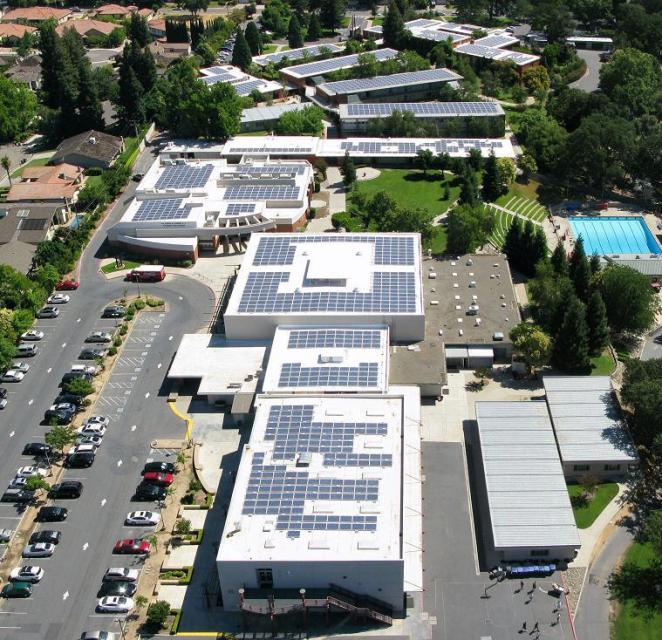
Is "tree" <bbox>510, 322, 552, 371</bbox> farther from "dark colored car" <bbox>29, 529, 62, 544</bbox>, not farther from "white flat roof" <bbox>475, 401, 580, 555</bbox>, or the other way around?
"dark colored car" <bbox>29, 529, 62, 544</bbox>

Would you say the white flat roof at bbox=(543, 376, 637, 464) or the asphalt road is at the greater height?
the white flat roof at bbox=(543, 376, 637, 464)

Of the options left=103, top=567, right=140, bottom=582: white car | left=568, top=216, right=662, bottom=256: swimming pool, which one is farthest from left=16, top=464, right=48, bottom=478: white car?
left=568, top=216, right=662, bottom=256: swimming pool

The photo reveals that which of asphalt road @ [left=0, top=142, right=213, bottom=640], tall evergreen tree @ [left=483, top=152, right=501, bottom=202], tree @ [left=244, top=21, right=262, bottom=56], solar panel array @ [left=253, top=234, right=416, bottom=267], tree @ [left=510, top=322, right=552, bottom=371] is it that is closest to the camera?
asphalt road @ [left=0, top=142, right=213, bottom=640]

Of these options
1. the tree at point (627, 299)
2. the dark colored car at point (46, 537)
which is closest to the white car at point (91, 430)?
the dark colored car at point (46, 537)

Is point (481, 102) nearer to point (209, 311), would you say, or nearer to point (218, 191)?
point (218, 191)

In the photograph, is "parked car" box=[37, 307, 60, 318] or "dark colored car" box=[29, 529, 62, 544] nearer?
"dark colored car" box=[29, 529, 62, 544]

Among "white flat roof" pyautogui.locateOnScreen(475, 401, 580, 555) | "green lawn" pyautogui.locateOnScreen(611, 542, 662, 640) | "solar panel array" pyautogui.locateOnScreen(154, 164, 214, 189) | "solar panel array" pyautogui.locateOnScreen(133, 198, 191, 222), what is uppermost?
"solar panel array" pyautogui.locateOnScreen(154, 164, 214, 189)

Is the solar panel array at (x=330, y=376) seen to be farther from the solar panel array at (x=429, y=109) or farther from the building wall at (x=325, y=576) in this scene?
the solar panel array at (x=429, y=109)

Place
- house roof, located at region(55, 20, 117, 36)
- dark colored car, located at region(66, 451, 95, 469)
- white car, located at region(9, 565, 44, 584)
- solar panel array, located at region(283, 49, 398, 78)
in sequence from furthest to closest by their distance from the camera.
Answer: house roof, located at region(55, 20, 117, 36) < solar panel array, located at region(283, 49, 398, 78) < dark colored car, located at region(66, 451, 95, 469) < white car, located at region(9, 565, 44, 584)

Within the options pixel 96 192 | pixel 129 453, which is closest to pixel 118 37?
pixel 96 192
